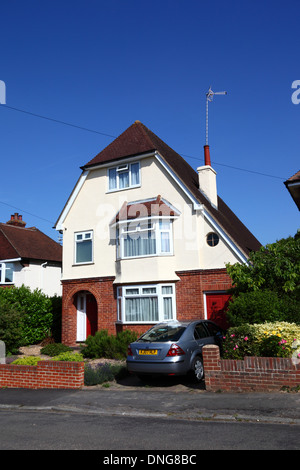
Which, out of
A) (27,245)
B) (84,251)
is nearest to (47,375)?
(84,251)

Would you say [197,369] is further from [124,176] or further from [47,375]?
[124,176]

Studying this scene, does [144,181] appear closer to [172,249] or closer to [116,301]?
[172,249]

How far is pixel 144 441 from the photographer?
228 inches

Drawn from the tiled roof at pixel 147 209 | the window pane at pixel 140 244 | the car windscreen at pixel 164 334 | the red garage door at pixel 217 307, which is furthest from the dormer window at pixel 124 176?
the car windscreen at pixel 164 334

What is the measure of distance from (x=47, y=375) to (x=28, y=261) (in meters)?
16.2

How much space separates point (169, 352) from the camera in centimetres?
970

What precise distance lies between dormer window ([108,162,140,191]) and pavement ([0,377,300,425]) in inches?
402

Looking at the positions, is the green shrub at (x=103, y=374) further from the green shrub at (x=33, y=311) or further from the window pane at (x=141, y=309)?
the green shrub at (x=33, y=311)

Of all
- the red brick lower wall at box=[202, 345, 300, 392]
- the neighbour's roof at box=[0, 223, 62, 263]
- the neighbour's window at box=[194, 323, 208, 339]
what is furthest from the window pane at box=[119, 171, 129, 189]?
the red brick lower wall at box=[202, 345, 300, 392]

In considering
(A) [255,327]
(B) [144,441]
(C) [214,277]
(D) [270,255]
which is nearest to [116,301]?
(C) [214,277]

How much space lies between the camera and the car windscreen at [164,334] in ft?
33.5

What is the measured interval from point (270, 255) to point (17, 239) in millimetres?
19398

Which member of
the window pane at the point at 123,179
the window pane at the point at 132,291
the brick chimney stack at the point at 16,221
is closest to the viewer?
the window pane at the point at 132,291

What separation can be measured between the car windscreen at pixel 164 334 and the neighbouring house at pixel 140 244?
17.6 ft
